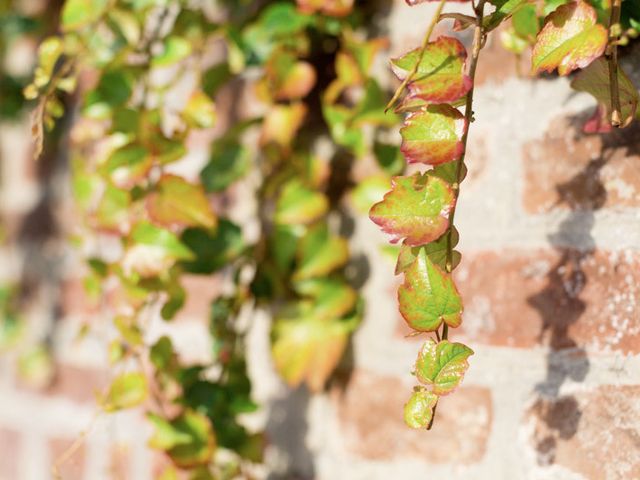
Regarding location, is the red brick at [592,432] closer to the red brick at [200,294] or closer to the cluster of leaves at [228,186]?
the cluster of leaves at [228,186]

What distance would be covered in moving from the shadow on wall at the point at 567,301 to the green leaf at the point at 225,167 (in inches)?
11.7

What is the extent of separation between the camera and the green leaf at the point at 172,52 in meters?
0.75

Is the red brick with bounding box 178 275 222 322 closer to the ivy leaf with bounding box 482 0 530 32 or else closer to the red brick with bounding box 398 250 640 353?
the red brick with bounding box 398 250 640 353

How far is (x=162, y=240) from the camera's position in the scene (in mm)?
706

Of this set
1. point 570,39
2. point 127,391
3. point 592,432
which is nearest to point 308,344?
point 127,391

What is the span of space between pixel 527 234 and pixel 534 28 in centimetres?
14

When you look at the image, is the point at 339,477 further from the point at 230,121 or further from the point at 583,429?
the point at 230,121

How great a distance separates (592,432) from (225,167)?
0.39 meters

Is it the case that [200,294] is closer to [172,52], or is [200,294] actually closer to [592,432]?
[172,52]

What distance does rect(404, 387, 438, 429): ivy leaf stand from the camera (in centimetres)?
48

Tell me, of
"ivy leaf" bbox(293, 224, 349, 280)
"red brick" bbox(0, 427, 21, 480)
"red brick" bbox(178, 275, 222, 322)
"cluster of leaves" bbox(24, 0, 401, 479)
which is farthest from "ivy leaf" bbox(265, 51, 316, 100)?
"red brick" bbox(0, 427, 21, 480)

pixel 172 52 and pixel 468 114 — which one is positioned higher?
pixel 172 52

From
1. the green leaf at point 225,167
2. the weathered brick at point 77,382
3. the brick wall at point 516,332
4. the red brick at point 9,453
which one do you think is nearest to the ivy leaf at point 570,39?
the brick wall at point 516,332

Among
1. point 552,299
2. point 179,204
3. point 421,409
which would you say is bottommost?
point 421,409
